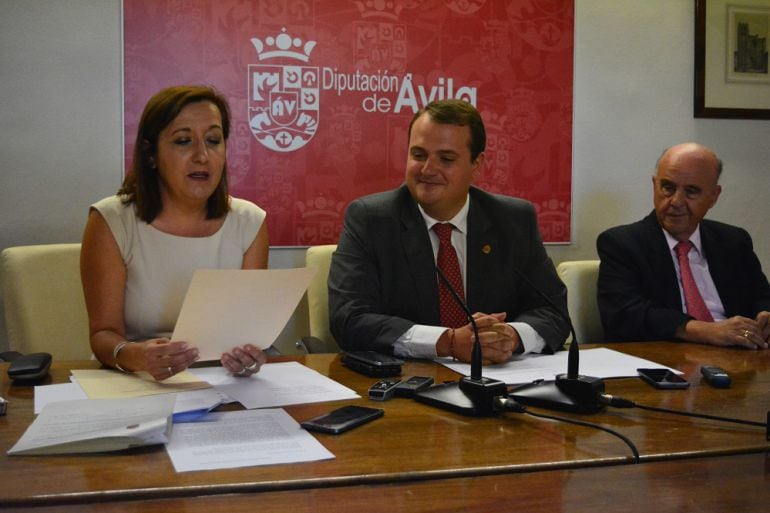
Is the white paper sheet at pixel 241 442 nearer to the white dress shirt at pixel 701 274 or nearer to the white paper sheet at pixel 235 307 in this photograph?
the white paper sheet at pixel 235 307

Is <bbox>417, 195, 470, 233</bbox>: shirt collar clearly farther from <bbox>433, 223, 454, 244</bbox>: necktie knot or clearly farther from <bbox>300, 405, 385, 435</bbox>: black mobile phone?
<bbox>300, 405, 385, 435</bbox>: black mobile phone

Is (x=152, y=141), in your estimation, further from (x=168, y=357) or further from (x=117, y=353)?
(x=168, y=357)

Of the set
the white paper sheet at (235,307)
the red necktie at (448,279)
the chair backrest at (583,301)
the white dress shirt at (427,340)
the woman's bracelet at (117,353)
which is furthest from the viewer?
the chair backrest at (583,301)

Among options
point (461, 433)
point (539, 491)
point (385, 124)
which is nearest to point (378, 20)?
point (385, 124)

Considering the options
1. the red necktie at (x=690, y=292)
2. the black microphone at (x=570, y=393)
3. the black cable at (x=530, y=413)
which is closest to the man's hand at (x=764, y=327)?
the red necktie at (x=690, y=292)

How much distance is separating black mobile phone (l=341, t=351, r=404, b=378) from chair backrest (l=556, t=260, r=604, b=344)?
4.15 ft

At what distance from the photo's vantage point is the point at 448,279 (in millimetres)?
2432

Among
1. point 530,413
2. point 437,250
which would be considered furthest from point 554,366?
point 437,250

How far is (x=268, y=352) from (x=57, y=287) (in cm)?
82

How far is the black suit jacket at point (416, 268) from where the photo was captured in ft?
7.67

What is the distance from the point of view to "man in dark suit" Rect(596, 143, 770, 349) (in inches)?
109

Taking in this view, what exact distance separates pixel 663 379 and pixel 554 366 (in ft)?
0.96

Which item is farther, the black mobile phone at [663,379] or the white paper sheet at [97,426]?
the black mobile phone at [663,379]

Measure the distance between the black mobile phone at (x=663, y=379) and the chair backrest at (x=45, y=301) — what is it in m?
1.87
